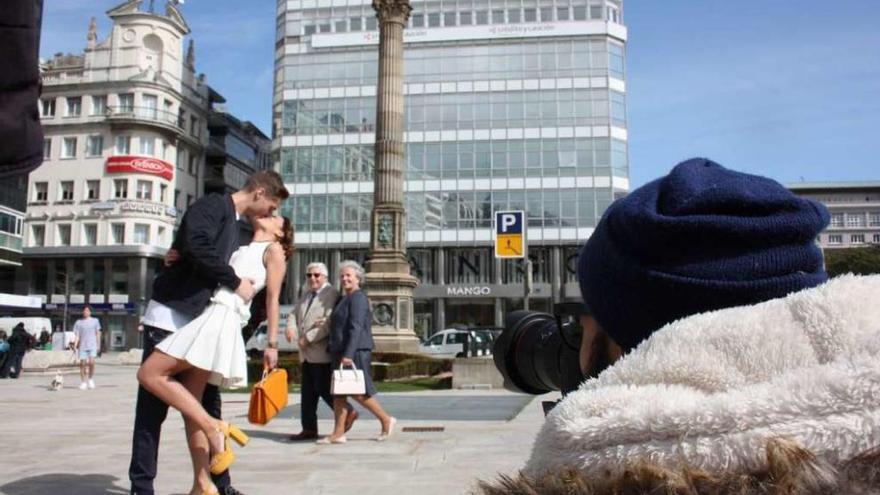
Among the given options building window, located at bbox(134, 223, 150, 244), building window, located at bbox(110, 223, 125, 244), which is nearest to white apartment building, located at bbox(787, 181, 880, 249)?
building window, located at bbox(134, 223, 150, 244)

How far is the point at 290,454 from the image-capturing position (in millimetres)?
6926

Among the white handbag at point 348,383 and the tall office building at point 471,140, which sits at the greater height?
the tall office building at point 471,140

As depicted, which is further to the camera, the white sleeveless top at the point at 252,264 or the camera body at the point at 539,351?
the white sleeveless top at the point at 252,264

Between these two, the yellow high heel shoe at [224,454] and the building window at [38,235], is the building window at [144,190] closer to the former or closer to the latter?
the building window at [38,235]

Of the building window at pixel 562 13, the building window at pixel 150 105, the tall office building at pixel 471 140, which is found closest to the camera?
the tall office building at pixel 471 140

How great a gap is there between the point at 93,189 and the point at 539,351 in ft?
220

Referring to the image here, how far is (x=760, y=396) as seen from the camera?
968 mm

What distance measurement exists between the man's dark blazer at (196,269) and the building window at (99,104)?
6499 cm

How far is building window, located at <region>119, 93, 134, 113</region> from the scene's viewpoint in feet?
206

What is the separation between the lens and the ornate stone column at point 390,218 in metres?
24.1

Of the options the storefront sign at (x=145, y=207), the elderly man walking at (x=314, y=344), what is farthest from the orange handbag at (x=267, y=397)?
the storefront sign at (x=145, y=207)

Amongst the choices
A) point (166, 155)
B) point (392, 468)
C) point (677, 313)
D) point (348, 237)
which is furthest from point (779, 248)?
point (166, 155)

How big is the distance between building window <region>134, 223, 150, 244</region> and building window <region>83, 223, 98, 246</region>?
10.6 ft

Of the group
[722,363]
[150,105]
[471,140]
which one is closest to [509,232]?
[722,363]
